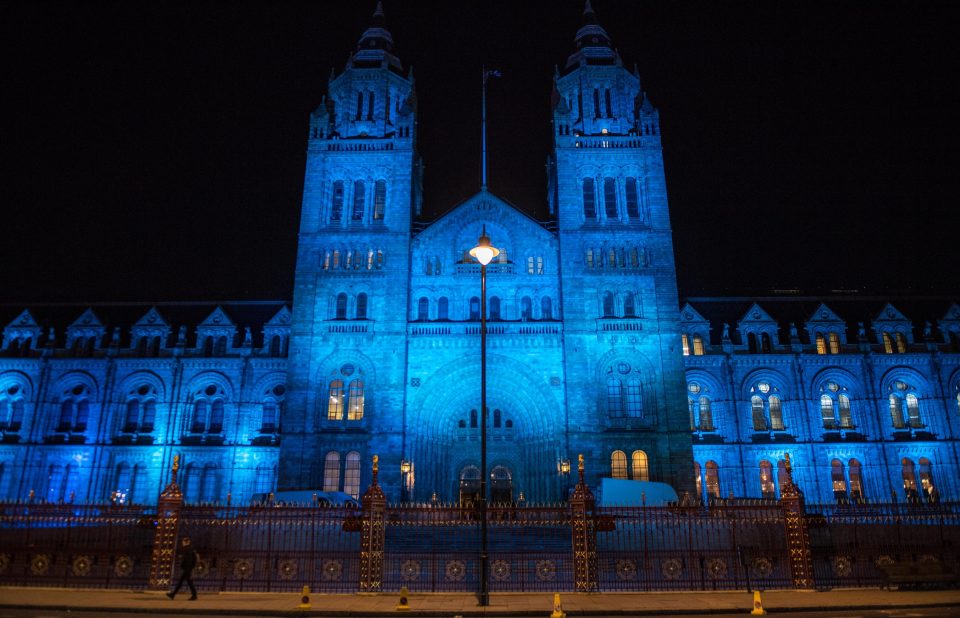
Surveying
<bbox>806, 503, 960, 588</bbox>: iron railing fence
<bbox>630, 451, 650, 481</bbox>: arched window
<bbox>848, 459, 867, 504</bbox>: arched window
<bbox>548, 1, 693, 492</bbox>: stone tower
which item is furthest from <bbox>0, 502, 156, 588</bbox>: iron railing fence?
<bbox>848, 459, 867, 504</bbox>: arched window

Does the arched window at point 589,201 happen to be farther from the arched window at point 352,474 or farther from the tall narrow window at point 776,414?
the arched window at point 352,474

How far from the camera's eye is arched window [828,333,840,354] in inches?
2025

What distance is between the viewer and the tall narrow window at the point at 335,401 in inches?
1715

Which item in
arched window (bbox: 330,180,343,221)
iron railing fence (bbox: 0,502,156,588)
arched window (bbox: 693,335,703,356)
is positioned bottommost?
iron railing fence (bbox: 0,502,156,588)

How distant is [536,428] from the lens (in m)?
43.6

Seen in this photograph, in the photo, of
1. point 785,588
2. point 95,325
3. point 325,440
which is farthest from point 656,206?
point 95,325

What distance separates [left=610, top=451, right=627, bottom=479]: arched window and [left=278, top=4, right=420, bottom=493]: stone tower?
14.1m

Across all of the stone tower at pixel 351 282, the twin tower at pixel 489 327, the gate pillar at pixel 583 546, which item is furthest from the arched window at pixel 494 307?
the gate pillar at pixel 583 546

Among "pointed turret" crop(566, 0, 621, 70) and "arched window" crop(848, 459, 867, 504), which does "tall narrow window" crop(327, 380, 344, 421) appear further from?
"arched window" crop(848, 459, 867, 504)

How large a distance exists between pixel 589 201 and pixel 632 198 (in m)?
3.23

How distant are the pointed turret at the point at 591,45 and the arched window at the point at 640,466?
3020 cm

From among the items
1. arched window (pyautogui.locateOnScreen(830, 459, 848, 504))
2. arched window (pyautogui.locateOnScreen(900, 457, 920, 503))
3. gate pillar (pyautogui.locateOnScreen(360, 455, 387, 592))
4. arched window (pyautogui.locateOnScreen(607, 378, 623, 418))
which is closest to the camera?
gate pillar (pyautogui.locateOnScreen(360, 455, 387, 592))

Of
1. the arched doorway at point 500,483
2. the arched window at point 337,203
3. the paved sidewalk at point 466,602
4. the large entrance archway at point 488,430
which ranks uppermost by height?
the arched window at point 337,203

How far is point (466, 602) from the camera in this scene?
17234mm
